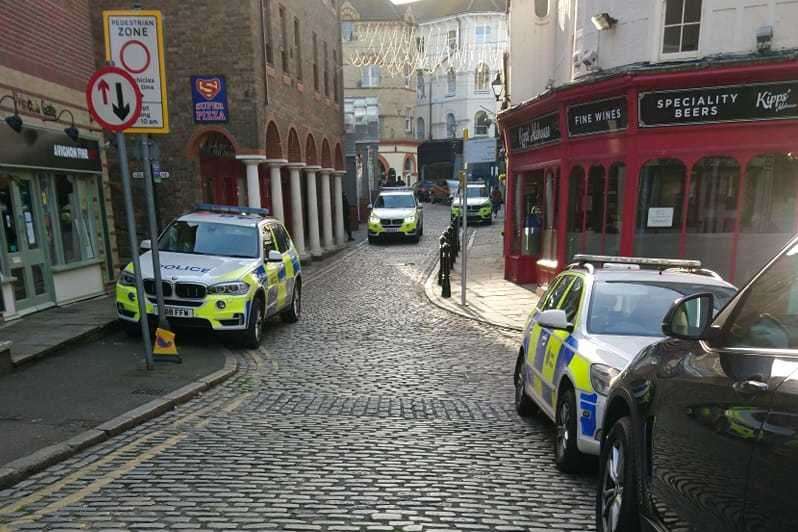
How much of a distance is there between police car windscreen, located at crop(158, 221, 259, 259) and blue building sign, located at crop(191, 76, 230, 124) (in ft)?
21.5

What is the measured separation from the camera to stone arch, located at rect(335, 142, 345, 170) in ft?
82.7

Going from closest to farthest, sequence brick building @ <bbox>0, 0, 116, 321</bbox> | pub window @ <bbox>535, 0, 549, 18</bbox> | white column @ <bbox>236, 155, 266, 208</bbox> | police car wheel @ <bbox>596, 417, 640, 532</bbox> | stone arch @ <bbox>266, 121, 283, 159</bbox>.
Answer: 1. police car wheel @ <bbox>596, 417, 640, 532</bbox>
2. brick building @ <bbox>0, 0, 116, 321</bbox>
3. pub window @ <bbox>535, 0, 549, 18</bbox>
4. white column @ <bbox>236, 155, 266, 208</bbox>
5. stone arch @ <bbox>266, 121, 283, 159</bbox>

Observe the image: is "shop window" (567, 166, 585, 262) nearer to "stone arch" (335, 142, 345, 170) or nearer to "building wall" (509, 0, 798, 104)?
"building wall" (509, 0, 798, 104)

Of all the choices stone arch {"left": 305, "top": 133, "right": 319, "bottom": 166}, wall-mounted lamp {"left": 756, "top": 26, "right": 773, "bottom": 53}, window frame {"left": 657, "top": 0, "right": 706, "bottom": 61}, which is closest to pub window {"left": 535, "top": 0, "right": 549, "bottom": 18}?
window frame {"left": 657, "top": 0, "right": 706, "bottom": 61}

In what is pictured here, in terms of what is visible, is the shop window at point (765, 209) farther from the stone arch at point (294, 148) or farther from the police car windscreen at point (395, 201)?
the police car windscreen at point (395, 201)

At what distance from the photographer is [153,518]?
3666mm

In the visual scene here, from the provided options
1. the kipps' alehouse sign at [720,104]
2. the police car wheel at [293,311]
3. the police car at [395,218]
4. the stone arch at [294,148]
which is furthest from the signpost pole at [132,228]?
the police car at [395,218]

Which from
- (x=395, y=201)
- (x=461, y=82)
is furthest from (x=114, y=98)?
(x=461, y=82)

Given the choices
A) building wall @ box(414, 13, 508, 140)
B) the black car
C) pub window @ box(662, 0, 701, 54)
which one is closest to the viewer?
the black car

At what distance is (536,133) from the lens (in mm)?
13711

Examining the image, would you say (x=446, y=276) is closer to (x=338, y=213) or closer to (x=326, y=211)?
(x=326, y=211)

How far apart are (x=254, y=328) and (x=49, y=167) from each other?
4973 millimetres

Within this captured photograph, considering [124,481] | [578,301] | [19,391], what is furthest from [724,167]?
[19,391]

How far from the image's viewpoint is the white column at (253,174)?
15.5m
